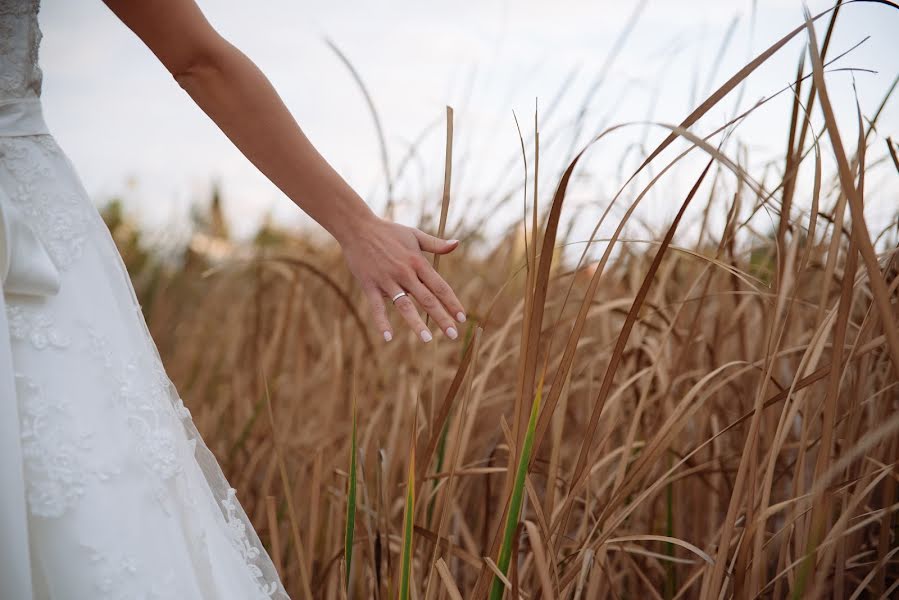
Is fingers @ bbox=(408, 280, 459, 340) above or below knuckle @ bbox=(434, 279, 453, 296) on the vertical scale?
below

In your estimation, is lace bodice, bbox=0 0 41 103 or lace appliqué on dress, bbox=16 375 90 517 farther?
lace bodice, bbox=0 0 41 103

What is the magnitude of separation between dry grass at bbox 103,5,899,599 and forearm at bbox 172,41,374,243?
14cm

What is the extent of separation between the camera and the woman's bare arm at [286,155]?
81cm

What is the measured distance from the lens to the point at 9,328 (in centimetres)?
68

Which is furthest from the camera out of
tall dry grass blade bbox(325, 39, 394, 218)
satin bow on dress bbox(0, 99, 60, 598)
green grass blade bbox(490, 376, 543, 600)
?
tall dry grass blade bbox(325, 39, 394, 218)

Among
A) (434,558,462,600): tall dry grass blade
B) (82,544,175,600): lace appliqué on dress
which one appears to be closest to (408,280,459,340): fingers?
(434,558,462,600): tall dry grass blade

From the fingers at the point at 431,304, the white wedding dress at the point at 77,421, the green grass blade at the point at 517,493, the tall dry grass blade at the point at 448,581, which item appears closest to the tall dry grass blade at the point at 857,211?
the green grass blade at the point at 517,493

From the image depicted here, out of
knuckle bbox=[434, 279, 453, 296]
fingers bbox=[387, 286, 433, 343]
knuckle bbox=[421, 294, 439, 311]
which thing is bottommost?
fingers bbox=[387, 286, 433, 343]

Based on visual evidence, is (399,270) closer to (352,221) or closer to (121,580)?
(352,221)

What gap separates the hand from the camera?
2.81 feet

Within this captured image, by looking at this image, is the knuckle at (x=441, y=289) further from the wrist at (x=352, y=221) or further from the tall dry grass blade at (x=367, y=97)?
the tall dry grass blade at (x=367, y=97)

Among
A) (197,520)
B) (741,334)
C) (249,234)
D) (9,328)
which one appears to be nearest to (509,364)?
(741,334)

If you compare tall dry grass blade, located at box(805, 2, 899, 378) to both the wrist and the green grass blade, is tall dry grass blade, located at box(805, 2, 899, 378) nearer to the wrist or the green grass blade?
the green grass blade

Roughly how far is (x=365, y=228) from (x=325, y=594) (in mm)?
805
